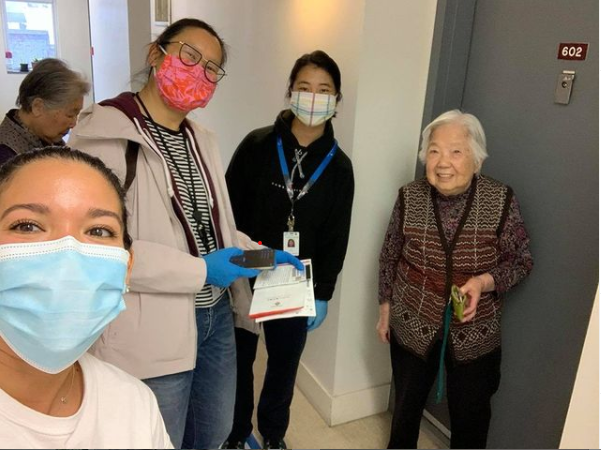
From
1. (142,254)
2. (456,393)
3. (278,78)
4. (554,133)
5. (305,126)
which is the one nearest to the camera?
(142,254)

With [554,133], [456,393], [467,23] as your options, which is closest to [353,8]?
[467,23]

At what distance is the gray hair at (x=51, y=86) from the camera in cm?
208

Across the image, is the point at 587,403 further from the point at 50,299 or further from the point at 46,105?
the point at 46,105

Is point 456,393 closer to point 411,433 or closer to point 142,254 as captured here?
point 411,433

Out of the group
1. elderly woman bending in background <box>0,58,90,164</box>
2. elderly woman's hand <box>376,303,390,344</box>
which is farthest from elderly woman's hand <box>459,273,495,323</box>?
elderly woman bending in background <box>0,58,90,164</box>

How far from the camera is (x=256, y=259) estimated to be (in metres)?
1.36

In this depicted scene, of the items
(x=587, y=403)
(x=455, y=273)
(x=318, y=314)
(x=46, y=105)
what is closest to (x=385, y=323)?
(x=318, y=314)

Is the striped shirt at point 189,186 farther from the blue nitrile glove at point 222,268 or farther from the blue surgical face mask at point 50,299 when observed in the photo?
the blue surgical face mask at point 50,299

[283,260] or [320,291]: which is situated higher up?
[283,260]

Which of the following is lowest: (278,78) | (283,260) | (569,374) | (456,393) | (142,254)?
(456,393)

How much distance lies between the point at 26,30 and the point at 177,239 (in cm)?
675

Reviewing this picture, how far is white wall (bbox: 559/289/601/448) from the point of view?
0.40 metres

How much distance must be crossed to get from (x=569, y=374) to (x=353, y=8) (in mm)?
1479

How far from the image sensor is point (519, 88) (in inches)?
65.2
